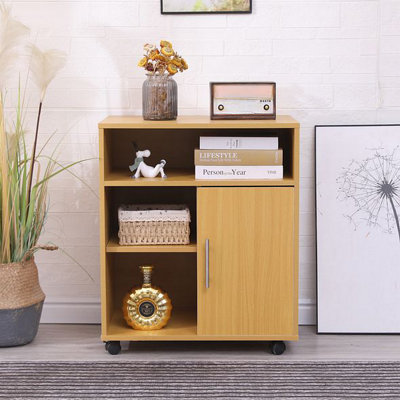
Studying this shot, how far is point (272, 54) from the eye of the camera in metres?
3.07

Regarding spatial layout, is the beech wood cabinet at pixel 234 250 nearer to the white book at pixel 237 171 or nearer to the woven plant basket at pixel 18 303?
the white book at pixel 237 171

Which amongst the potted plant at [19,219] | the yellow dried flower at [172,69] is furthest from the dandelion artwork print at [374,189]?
the potted plant at [19,219]

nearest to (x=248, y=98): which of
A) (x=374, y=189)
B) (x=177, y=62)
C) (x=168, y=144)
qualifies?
(x=177, y=62)

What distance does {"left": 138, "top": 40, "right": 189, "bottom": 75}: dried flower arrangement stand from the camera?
9.14 ft

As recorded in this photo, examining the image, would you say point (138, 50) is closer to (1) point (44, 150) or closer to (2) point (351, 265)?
(1) point (44, 150)

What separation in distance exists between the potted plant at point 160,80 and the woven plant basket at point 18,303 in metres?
0.76

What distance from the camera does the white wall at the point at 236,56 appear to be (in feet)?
10.0

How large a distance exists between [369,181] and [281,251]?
0.60m

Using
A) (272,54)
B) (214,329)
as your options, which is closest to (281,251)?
(214,329)

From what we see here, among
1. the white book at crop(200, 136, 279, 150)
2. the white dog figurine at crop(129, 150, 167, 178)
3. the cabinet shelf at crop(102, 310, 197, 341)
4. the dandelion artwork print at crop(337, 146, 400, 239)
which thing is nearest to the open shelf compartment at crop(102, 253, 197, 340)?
the cabinet shelf at crop(102, 310, 197, 341)

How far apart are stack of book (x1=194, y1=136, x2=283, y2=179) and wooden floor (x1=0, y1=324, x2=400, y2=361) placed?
0.68 metres

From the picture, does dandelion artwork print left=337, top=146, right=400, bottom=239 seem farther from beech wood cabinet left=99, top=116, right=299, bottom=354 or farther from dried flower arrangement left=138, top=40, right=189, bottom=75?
dried flower arrangement left=138, top=40, right=189, bottom=75

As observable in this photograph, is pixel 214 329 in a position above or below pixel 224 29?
below

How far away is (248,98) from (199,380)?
105 centimetres
